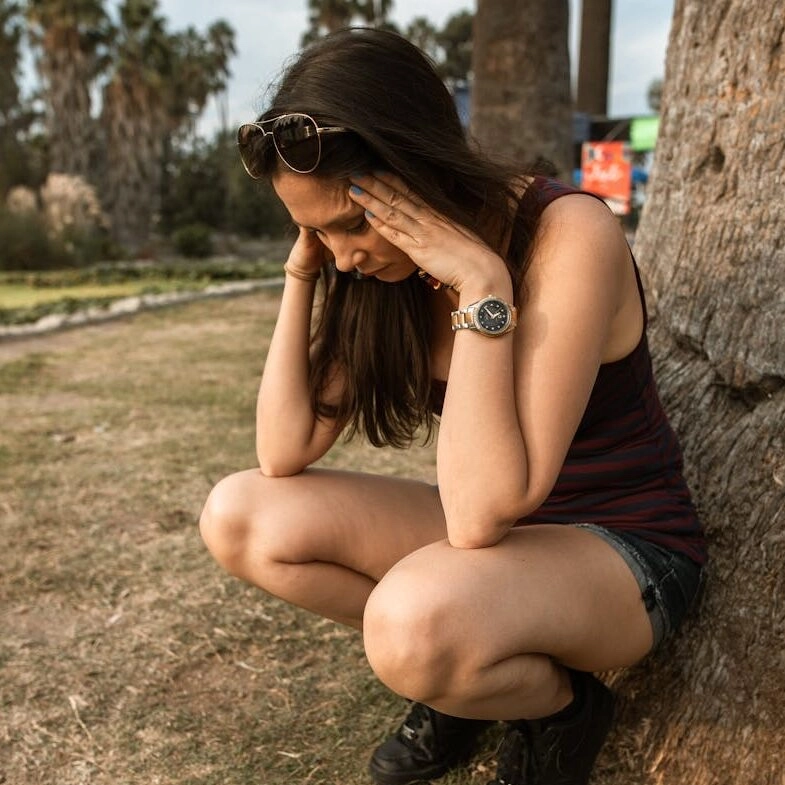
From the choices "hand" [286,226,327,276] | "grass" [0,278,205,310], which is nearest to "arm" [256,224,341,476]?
"hand" [286,226,327,276]

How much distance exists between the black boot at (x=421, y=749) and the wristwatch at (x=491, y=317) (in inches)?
31.9

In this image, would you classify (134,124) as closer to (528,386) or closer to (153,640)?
(153,640)

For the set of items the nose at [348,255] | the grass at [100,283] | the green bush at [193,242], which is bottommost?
the green bush at [193,242]

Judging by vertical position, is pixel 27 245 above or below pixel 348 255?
below

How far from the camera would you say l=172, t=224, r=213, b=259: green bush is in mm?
21188

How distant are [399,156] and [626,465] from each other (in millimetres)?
694

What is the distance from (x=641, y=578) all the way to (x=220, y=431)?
327 centimetres

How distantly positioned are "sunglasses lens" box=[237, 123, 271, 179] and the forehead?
0.05 metres

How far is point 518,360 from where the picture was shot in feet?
5.71

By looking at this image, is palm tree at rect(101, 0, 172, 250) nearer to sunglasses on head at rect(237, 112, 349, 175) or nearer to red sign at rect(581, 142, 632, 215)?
red sign at rect(581, 142, 632, 215)

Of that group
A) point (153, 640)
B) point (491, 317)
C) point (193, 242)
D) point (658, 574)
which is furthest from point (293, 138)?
point (193, 242)

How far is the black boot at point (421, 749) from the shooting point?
2016 millimetres

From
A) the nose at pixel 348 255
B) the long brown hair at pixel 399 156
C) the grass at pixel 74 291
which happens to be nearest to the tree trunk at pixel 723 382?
the long brown hair at pixel 399 156

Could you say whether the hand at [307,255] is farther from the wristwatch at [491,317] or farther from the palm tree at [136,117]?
the palm tree at [136,117]
